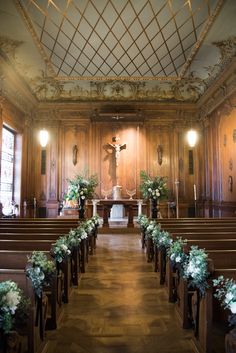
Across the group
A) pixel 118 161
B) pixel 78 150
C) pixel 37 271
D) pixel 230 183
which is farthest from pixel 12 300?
pixel 78 150

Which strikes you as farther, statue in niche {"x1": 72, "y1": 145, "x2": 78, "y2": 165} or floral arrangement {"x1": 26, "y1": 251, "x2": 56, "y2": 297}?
statue in niche {"x1": 72, "y1": 145, "x2": 78, "y2": 165}

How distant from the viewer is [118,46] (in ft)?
30.7

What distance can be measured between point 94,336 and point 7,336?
111 centimetres

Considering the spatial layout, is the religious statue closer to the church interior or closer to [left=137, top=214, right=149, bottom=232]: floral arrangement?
the church interior

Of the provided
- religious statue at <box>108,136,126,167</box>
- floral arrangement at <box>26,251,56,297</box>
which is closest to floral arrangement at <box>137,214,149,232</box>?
floral arrangement at <box>26,251,56,297</box>

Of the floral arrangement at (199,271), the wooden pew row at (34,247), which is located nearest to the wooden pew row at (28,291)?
the wooden pew row at (34,247)

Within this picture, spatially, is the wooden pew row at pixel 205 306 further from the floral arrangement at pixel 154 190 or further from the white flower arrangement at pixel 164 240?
the floral arrangement at pixel 154 190

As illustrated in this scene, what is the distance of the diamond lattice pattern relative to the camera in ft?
24.1

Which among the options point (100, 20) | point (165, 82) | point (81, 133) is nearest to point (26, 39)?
point (100, 20)

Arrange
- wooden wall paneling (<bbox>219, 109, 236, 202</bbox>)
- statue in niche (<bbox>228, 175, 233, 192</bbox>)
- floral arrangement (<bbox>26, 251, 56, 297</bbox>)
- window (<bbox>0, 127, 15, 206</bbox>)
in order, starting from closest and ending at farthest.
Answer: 1. floral arrangement (<bbox>26, 251, 56, 297</bbox>)
2. wooden wall paneling (<bbox>219, 109, 236, 202</bbox>)
3. statue in niche (<bbox>228, 175, 233, 192</bbox>)
4. window (<bbox>0, 127, 15, 206</bbox>)

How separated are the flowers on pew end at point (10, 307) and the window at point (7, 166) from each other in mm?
8638

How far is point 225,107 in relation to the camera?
9.84 meters

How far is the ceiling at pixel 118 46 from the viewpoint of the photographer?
291 inches

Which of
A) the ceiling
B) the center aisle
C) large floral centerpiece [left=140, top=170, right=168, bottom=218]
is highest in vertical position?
the ceiling
